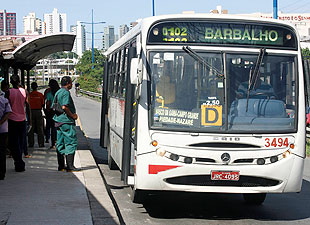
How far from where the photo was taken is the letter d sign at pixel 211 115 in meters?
7.68

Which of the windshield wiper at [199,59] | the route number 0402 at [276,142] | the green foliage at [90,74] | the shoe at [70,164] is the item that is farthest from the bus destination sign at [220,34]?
the green foliage at [90,74]

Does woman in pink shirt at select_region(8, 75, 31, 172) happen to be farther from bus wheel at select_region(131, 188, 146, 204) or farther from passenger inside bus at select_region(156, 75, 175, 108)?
passenger inside bus at select_region(156, 75, 175, 108)

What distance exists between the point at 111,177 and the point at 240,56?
513 centimetres

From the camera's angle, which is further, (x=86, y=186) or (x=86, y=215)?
(x=86, y=186)

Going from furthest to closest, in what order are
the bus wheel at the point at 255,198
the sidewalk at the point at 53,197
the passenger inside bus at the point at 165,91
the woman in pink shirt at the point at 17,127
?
the woman in pink shirt at the point at 17,127, the bus wheel at the point at 255,198, the passenger inside bus at the point at 165,91, the sidewalk at the point at 53,197

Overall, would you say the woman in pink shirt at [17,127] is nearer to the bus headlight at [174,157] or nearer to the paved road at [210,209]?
the paved road at [210,209]

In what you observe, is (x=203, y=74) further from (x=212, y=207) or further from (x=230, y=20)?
(x=212, y=207)

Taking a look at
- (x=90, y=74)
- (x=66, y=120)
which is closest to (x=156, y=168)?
(x=66, y=120)

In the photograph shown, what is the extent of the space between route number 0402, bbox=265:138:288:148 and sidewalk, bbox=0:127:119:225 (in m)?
2.22

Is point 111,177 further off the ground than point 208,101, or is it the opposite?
point 208,101

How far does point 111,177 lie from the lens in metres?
12.0

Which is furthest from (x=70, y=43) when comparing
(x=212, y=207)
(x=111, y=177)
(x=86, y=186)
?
(x=212, y=207)

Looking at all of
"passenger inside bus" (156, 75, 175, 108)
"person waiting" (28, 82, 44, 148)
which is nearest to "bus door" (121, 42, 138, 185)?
"passenger inside bus" (156, 75, 175, 108)

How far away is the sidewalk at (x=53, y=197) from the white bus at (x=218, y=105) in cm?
76
